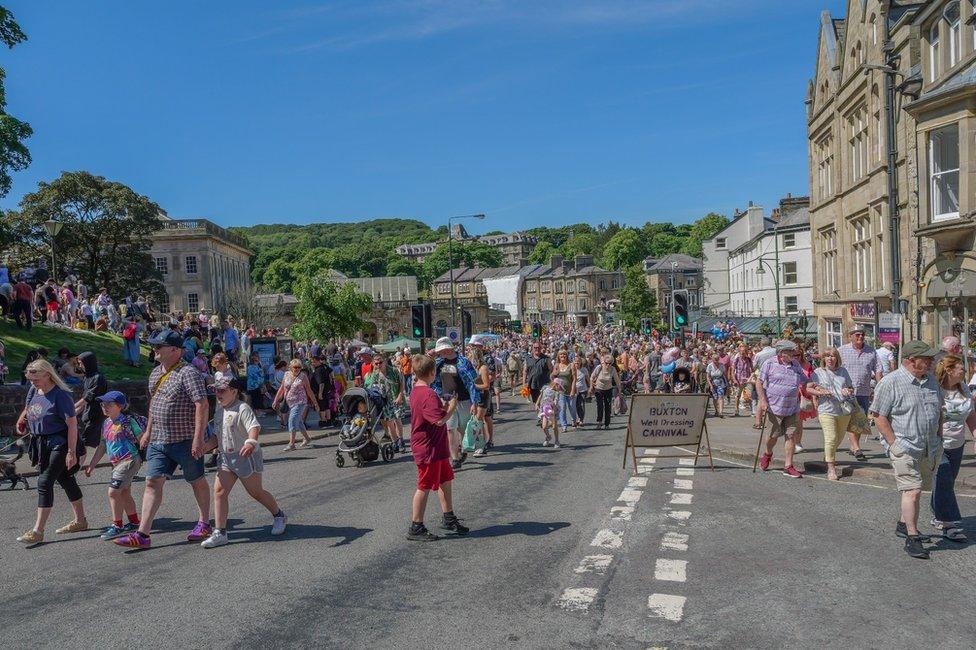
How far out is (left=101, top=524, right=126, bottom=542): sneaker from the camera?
8320mm

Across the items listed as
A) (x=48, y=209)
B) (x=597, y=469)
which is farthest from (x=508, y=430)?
(x=48, y=209)

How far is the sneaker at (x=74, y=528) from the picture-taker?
8.70 meters

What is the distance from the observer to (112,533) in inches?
329

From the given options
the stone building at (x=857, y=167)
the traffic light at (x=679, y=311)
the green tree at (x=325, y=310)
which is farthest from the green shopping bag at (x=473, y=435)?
the green tree at (x=325, y=310)

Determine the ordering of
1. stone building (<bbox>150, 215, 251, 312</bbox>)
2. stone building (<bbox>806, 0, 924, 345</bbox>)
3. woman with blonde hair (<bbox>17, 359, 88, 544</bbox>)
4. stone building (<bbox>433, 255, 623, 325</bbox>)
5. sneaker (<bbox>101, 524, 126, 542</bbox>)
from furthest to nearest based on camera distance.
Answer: stone building (<bbox>433, 255, 623, 325</bbox>) → stone building (<bbox>150, 215, 251, 312</bbox>) → stone building (<bbox>806, 0, 924, 345</bbox>) → sneaker (<bbox>101, 524, 126, 542</bbox>) → woman with blonde hair (<bbox>17, 359, 88, 544</bbox>)

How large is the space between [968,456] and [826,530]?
487 centimetres

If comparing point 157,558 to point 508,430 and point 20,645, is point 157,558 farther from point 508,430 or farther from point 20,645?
point 508,430

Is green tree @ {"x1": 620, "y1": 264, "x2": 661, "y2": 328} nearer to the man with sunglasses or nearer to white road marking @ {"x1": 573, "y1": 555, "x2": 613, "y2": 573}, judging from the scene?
the man with sunglasses

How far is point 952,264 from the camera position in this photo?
65.8 feet

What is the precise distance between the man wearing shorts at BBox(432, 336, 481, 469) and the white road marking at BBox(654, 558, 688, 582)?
4921mm

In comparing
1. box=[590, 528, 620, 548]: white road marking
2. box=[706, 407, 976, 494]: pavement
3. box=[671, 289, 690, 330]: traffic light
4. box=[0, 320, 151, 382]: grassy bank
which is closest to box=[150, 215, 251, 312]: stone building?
box=[0, 320, 151, 382]: grassy bank

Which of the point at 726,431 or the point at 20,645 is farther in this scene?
the point at 726,431

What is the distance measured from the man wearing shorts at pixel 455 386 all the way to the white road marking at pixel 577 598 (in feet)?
17.4

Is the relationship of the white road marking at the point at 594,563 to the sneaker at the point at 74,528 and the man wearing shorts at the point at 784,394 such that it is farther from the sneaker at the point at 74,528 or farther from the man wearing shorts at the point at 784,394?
the sneaker at the point at 74,528
